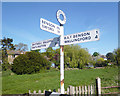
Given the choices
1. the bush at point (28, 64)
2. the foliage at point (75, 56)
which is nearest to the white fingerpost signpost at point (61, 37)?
the bush at point (28, 64)

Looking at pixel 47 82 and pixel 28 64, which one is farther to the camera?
pixel 28 64

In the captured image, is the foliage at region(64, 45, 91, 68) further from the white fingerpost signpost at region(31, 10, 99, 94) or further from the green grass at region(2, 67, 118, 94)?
the white fingerpost signpost at region(31, 10, 99, 94)

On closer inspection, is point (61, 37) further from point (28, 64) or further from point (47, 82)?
point (28, 64)

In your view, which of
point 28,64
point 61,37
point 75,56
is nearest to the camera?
point 61,37

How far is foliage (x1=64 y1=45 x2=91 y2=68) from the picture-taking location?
32.5m

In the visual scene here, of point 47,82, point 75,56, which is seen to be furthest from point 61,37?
point 75,56

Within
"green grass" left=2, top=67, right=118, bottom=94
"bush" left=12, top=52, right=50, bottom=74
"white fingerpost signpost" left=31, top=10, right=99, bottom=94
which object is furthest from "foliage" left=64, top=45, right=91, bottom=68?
"white fingerpost signpost" left=31, top=10, right=99, bottom=94

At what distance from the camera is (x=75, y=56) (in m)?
33.4

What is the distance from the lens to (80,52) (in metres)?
34.0

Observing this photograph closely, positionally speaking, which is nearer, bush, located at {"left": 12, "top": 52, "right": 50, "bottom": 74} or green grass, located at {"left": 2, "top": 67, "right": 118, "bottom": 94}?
green grass, located at {"left": 2, "top": 67, "right": 118, "bottom": 94}

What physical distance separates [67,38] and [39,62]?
1791 cm

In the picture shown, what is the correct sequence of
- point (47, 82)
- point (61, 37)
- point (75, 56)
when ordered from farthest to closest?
point (75, 56) → point (47, 82) → point (61, 37)

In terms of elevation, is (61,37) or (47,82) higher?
(61,37)

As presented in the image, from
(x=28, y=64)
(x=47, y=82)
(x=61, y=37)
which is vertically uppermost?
(x=61, y=37)
